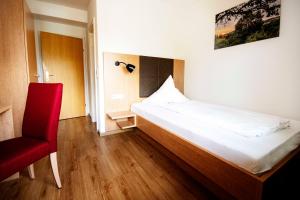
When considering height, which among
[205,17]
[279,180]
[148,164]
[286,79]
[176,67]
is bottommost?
[148,164]

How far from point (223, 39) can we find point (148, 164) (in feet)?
7.52

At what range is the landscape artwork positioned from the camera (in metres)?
1.93

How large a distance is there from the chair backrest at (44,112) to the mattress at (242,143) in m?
1.15

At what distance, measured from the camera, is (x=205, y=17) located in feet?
9.34

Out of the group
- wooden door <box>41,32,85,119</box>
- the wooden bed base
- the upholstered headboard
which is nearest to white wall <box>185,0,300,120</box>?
the upholstered headboard

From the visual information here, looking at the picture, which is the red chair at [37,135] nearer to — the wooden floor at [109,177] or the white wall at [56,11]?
the wooden floor at [109,177]

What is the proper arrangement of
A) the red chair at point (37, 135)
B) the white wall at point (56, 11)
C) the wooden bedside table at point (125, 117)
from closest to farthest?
the red chair at point (37, 135), the wooden bedside table at point (125, 117), the white wall at point (56, 11)

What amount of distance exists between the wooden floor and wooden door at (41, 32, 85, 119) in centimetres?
159

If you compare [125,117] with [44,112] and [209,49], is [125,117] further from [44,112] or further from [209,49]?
[209,49]

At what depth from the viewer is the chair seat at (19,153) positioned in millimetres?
1033

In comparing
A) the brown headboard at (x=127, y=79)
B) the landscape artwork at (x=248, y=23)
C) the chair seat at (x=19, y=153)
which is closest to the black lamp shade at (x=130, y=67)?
the brown headboard at (x=127, y=79)

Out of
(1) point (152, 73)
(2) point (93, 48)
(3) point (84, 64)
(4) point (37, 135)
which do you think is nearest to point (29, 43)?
(2) point (93, 48)

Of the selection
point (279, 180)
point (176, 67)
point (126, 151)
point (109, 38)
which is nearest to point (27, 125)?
point (126, 151)

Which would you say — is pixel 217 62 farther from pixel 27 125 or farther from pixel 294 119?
pixel 27 125
